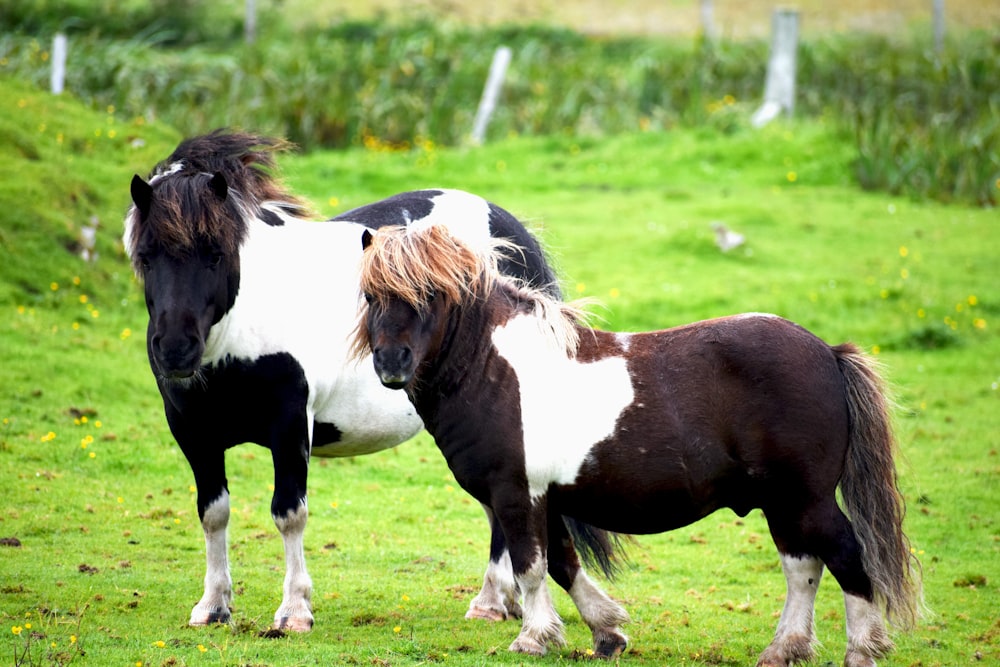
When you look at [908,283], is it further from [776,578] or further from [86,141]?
[86,141]

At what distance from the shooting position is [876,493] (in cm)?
551

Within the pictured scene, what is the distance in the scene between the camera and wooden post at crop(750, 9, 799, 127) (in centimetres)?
2039

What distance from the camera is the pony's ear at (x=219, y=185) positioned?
5.92 m

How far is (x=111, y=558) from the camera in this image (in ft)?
24.3

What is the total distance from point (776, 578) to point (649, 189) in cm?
1145

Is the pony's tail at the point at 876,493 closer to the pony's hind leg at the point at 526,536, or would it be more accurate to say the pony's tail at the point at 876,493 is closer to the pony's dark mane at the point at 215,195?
the pony's hind leg at the point at 526,536

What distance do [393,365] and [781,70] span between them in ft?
56.5

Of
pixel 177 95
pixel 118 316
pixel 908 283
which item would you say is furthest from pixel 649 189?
pixel 118 316

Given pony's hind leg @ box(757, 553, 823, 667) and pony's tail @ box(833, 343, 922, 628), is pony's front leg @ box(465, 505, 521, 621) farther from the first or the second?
pony's tail @ box(833, 343, 922, 628)

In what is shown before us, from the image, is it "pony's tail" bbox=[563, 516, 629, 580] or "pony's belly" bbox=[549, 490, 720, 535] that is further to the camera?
"pony's tail" bbox=[563, 516, 629, 580]

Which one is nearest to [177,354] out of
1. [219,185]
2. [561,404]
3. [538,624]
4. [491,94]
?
[219,185]

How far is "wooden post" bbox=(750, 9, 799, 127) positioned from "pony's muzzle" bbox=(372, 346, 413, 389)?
653 inches

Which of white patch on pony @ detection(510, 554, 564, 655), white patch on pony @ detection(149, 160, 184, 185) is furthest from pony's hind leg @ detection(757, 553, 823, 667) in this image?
white patch on pony @ detection(149, 160, 184, 185)

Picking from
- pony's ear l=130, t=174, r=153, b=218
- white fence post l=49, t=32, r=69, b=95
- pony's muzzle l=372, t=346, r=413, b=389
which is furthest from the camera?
white fence post l=49, t=32, r=69, b=95
